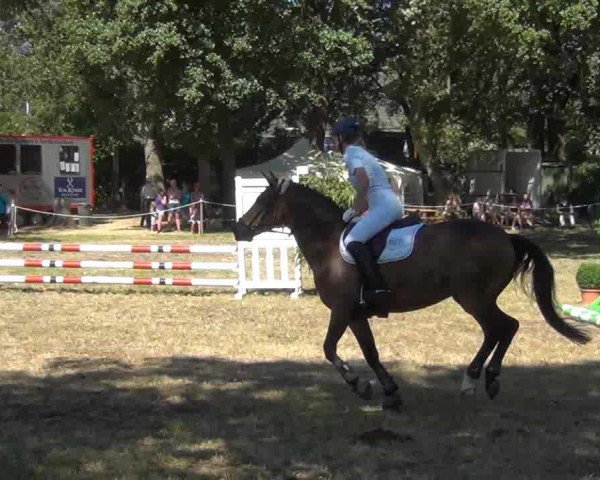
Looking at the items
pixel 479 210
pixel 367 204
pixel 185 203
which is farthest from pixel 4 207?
pixel 367 204

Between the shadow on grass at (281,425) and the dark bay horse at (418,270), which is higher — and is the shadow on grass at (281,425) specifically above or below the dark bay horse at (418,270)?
below

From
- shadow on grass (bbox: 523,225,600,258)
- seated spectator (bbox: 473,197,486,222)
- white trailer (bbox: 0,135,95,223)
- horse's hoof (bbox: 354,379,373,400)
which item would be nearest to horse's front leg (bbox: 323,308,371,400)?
horse's hoof (bbox: 354,379,373,400)

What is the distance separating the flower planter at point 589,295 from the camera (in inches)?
555

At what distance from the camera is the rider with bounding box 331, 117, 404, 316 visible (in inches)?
302

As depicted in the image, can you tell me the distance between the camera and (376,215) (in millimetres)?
7699

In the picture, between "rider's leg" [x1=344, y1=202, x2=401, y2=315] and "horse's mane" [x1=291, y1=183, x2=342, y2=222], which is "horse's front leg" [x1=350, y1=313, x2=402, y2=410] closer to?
"rider's leg" [x1=344, y1=202, x2=401, y2=315]

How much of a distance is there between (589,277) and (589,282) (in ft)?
0.22

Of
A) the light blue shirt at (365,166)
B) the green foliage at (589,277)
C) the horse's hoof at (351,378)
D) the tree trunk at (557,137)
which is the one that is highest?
the tree trunk at (557,137)

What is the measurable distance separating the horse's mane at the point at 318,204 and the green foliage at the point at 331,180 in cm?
596

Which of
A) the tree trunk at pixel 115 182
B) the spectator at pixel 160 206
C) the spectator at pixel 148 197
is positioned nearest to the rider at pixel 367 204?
the spectator at pixel 160 206

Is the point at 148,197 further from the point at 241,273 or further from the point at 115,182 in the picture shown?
the point at 241,273

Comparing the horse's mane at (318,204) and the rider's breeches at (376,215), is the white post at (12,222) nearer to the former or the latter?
the horse's mane at (318,204)

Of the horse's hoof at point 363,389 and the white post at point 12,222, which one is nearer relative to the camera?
the horse's hoof at point 363,389

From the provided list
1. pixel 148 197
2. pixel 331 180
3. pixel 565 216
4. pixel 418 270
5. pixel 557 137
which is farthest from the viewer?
pixel 557 137
